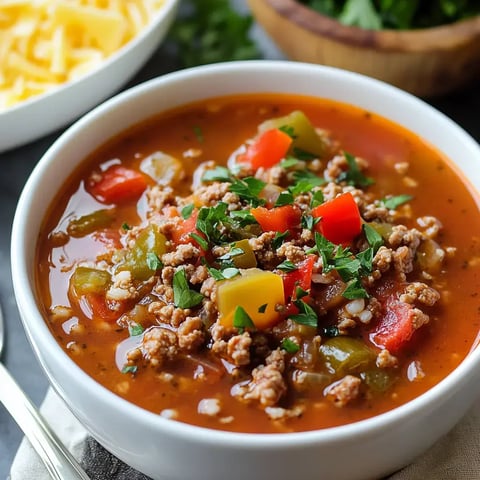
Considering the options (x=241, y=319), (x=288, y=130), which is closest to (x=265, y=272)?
(x=241, y=319)

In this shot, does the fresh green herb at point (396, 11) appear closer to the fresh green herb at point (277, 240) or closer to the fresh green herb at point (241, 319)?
the fresh green herb at point (277, 240)

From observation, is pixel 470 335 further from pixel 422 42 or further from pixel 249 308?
pixel 422 42

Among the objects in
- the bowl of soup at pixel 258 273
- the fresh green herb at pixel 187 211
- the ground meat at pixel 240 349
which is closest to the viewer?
the bowl of soup at pixel 258 273

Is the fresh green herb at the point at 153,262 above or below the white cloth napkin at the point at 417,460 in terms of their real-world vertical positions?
above

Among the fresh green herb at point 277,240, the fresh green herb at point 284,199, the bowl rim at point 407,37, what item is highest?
the bowl rim at point 407,37

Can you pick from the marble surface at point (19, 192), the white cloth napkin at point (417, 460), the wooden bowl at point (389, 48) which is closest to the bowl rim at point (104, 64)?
the marble surface at point (19, 192)

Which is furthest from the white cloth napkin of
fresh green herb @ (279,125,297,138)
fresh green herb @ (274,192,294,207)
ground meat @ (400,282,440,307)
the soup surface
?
fresh green herb @ (279,125,297,138)
